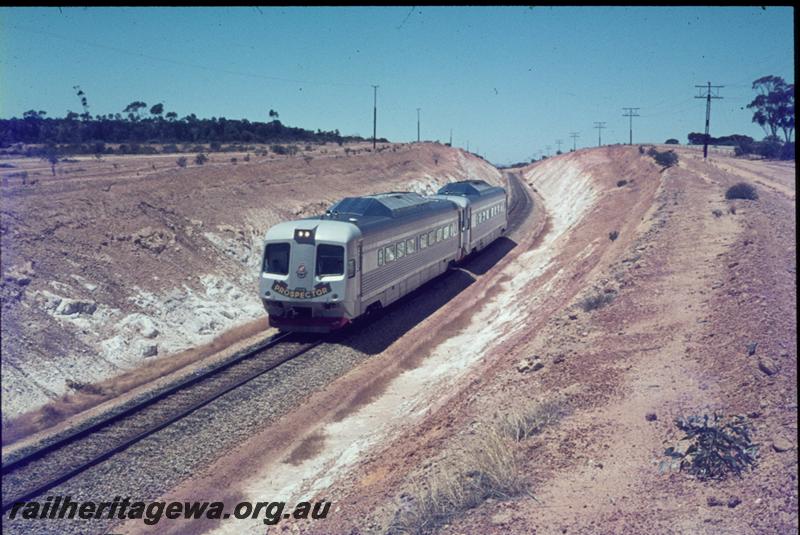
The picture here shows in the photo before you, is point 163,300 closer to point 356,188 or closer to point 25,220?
point 25,220

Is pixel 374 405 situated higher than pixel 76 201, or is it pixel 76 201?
pixel 76 201

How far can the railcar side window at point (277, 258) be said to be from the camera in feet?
59.4

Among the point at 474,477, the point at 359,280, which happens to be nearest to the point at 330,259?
the point at 359,280

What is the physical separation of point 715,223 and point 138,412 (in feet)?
55.7

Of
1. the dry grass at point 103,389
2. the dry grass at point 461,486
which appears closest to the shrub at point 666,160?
the dry grass at point 103,389

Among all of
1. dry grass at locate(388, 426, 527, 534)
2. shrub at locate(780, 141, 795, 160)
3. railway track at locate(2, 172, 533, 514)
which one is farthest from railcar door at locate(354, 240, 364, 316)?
shrub at locate(780, 141, 795, 160)

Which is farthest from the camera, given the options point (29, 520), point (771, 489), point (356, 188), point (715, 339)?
point (356, 188)

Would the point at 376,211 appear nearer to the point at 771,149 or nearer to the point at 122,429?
the point at 122,429

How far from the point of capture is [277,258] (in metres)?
18.2

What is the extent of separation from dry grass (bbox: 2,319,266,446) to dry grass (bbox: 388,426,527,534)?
9168 mm

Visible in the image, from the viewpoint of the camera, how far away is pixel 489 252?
35.2 meters

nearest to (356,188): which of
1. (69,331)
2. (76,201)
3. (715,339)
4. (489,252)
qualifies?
(489,252)

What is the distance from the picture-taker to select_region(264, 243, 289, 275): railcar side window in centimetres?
1811

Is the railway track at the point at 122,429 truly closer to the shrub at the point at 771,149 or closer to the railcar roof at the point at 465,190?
the railcar roof at the point at 465,190
